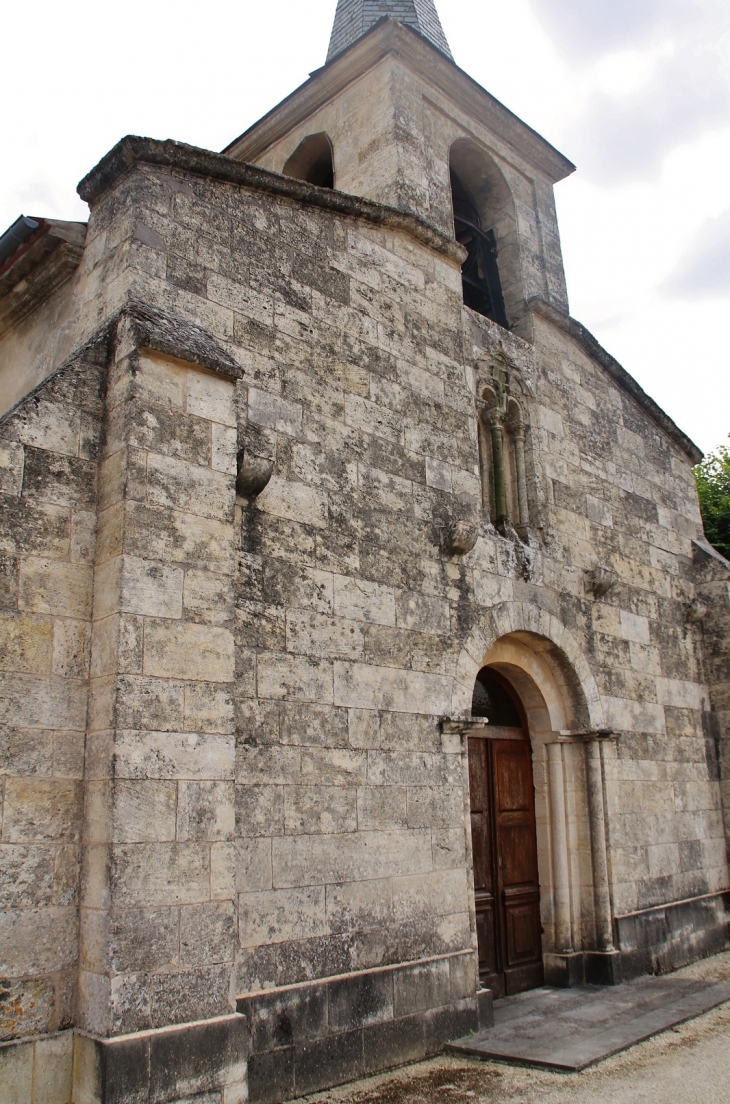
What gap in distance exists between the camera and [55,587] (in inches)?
167

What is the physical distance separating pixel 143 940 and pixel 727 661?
7508 mm

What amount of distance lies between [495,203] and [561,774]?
605 cm

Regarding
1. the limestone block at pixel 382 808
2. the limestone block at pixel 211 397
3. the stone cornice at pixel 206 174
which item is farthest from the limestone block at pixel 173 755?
the stone cornice at pixel 206 174

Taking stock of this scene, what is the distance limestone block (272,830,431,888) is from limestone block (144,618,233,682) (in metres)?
1.17

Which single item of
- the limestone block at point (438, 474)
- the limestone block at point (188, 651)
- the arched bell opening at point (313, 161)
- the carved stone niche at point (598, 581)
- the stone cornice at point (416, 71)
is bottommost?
the limestone block at point (188, 651)

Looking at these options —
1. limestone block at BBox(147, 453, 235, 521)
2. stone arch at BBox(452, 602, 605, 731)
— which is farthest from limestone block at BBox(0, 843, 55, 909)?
stone arch at BBox(452, 602, 605, 731)

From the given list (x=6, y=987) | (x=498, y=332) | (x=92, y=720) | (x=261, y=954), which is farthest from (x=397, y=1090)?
(x=498, y=332)

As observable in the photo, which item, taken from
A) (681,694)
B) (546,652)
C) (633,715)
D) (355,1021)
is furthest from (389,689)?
(681,694)

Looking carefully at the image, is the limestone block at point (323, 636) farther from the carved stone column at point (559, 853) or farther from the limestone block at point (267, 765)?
the carved stone column at point (559, 853)

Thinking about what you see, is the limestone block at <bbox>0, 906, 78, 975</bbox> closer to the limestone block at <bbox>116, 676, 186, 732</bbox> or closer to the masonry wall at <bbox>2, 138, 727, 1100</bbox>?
the masonry wall at <bbox>2, 138, 727, 1100</bbox>

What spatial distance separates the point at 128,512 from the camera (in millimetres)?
4234

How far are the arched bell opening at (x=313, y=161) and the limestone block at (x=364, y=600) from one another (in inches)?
214

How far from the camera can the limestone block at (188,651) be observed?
4.14 meters

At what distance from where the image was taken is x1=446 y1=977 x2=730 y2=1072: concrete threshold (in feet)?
17.5
